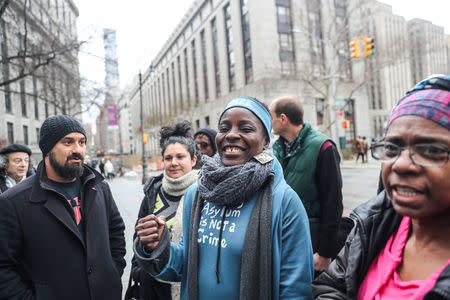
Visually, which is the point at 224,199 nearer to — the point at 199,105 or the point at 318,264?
the point at 318,264

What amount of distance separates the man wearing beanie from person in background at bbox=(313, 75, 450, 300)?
182 centimetres


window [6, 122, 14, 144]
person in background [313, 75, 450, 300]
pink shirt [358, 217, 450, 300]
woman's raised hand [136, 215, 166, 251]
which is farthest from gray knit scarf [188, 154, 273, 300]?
window [6, 122, 14, 144]

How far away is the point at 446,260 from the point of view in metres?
1.07

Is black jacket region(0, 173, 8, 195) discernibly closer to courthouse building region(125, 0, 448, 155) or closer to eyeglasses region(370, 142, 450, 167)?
eyeglasses region(370, 142, 450, 167)

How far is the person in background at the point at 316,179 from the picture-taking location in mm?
2596

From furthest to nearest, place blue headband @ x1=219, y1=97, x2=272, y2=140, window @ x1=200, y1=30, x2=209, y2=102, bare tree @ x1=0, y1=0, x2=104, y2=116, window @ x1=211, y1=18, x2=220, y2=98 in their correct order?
window @ x1=200, y1=30, x2=209, y2=102 → window @ x1=211, y1=18, x2=220, y2=98 → bare tree @ x1=0, y1=0, x2=104, y2=116 → blue headband @ x1=219, y1=97, x2=272, y2=140

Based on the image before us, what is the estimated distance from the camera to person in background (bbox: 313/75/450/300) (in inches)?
40.0

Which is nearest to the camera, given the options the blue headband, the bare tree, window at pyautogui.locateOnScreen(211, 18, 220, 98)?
the blue headband

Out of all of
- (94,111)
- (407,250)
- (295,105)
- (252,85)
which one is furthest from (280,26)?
(407,250)

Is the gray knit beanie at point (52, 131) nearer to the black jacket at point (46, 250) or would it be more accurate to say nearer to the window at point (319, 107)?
the black jacket at point (46, 250)

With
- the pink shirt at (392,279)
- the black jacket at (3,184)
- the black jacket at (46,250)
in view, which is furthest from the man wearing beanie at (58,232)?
the black jacket at (3,184)

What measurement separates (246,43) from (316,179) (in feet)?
110

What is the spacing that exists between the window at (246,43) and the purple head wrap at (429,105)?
3283 cm

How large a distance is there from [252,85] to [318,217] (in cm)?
3029
